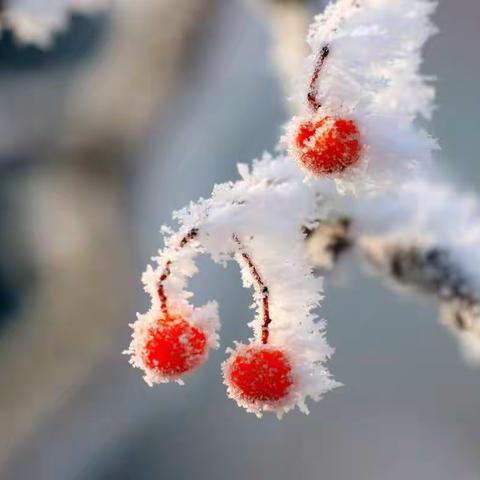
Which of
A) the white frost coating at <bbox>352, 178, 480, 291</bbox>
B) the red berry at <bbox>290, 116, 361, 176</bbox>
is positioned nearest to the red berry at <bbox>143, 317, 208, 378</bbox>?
the red berry at <bbox>290, 116, 361, 176</bbox>

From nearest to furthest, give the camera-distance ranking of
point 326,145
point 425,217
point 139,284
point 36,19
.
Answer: point 326,145 < point 425,217 < point 36,19 < point 139,284

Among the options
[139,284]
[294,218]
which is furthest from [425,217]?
[139,284]

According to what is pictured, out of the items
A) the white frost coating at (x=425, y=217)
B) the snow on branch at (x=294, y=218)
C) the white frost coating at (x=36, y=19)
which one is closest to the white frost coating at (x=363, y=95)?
the snow on branch at (x=294, y=218)

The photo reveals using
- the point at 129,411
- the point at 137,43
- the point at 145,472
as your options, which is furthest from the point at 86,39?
the point at 145,472

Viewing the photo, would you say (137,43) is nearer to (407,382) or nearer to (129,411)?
(129,411)

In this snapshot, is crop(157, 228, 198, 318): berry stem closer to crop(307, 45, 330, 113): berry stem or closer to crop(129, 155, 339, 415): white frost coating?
crop(129, 155, 339, 415): white frost coating

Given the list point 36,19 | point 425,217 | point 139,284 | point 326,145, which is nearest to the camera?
point 326,145

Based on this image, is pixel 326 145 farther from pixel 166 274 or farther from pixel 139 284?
pixel 139 284
